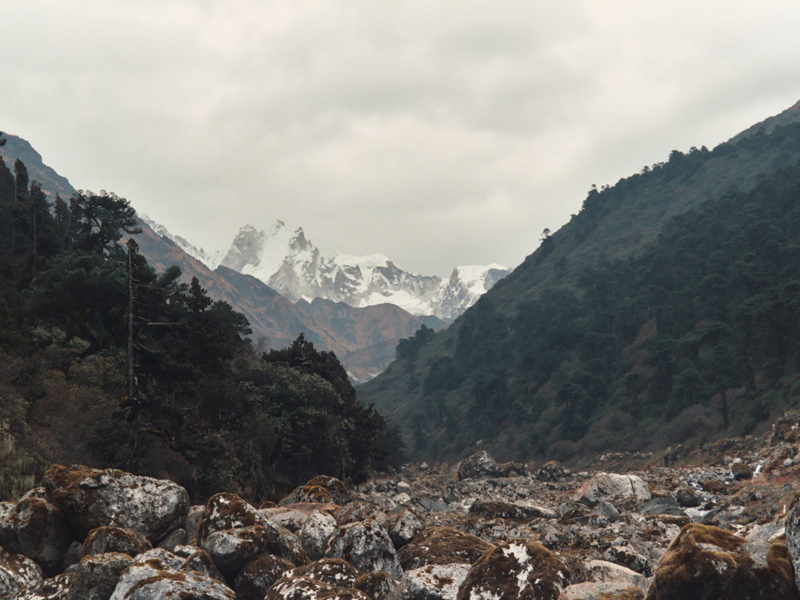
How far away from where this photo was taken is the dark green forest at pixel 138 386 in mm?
29969

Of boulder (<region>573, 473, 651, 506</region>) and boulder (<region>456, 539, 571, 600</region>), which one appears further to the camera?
boulder (<region>573, 473, 651, 506</region>)

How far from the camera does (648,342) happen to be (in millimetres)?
105062

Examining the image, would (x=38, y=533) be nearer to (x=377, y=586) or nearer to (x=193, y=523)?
(x=193, y=523)

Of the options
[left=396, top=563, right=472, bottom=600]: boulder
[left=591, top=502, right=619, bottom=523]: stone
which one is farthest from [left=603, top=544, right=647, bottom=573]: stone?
[left=591, top=502, right=619, bottom=523]: stone

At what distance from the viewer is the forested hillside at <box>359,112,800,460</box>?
75062 millimetres

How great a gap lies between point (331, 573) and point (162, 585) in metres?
3.57

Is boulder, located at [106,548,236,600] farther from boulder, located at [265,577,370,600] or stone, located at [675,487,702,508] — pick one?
stone, located at [675,487,702,508]

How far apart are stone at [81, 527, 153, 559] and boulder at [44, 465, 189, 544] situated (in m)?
1.38

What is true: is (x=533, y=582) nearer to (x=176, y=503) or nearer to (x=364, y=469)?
(x=176, y=503)

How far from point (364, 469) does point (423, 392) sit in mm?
116071

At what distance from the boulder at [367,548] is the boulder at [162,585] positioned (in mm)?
3873

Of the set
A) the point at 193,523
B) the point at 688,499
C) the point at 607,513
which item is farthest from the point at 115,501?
the point at 688,499

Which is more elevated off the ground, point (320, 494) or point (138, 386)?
point (138, 386)

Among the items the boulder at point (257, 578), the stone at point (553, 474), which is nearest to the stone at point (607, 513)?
the boulder at point (257, 578)
